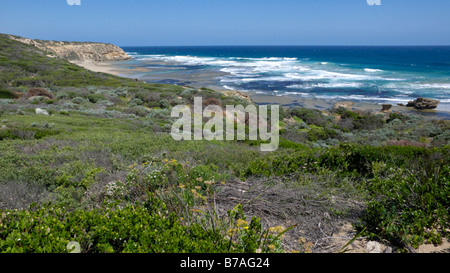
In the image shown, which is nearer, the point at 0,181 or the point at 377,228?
the point at 377,228

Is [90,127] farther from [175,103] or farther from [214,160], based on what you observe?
[175,103]

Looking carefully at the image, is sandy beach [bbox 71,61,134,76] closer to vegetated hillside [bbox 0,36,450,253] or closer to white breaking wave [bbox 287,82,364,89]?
white breaking wave [bbox 287,82,364,89]

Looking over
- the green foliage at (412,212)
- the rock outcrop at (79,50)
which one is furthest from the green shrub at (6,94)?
the rock outcrop at (79,50)

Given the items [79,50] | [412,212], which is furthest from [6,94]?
[79,50]

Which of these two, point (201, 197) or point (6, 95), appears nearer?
point (201, 197)

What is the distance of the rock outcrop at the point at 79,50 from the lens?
8572 cm

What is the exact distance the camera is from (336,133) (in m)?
18.3

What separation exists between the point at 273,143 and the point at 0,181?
945 centimetres

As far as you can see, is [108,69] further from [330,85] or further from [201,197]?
[201,197]

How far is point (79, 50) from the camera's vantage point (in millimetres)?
99000

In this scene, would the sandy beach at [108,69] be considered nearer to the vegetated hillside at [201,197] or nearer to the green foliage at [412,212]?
the vegetated hillside at [201,197]

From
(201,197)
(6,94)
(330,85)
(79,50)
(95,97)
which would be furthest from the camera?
(79,50)

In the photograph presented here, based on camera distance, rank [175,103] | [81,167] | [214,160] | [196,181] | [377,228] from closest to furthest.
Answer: [377,228] → [196,181] → [81,167] → [214,160] → [175,103]
